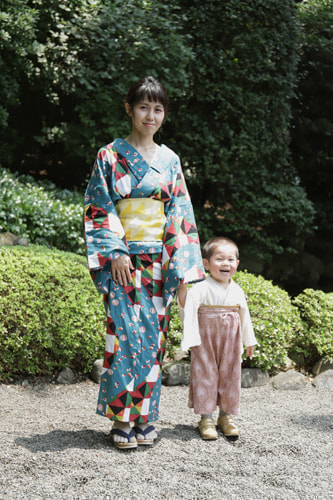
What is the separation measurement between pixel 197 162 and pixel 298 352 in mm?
3361

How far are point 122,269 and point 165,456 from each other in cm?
100

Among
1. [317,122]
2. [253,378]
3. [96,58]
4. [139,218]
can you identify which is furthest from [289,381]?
[317,122]

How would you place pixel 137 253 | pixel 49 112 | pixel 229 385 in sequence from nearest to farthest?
pixel 137 253
pixel 229 385
pixel 49 112

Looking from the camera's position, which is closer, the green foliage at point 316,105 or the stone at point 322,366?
the stone at point 322,366

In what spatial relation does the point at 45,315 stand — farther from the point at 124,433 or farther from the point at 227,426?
the point at 227,426

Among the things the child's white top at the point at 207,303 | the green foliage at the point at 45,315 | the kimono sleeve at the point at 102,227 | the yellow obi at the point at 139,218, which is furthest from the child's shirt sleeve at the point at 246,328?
the green foliage at the point at 45,315

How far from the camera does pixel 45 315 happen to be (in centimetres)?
418

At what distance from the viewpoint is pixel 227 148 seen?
770cm

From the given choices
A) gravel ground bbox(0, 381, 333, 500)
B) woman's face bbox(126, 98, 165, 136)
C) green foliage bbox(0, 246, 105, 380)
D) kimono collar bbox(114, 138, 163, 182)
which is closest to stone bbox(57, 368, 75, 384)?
green foliage bbox(0, 246, 105, 380)

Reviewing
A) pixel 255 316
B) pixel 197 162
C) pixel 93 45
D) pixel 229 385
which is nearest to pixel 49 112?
pixel 93 45

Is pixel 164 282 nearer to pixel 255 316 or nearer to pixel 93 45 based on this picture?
pixel 255 316

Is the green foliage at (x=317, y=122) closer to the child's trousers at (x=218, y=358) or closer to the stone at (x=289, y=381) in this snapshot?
the stone at (x=289, y=381)

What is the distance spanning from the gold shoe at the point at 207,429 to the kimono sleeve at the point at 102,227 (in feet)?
3.40

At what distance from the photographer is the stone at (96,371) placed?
4.38 metres
